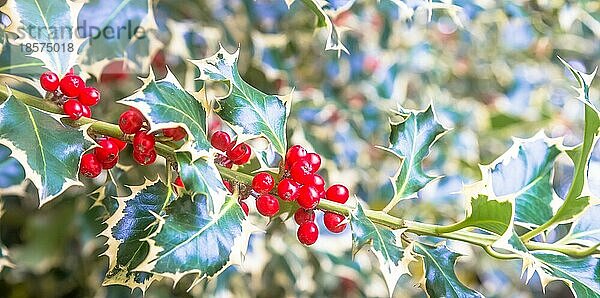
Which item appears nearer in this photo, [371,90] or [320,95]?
[320,95]

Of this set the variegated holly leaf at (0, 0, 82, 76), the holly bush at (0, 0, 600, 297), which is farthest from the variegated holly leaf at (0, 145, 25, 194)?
the variegated holly leaf at (0, 0, 82, 76)

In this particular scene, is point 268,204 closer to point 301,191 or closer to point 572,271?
point 301,191

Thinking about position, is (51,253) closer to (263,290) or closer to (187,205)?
(263,290)

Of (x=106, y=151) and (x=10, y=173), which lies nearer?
(x=106, y=151)

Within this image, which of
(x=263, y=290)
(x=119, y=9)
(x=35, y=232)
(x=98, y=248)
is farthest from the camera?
(x=263, y=290)

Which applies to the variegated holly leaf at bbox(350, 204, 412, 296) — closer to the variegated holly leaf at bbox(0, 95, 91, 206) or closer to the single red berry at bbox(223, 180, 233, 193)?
the single red berry at bbox(223, 180, 233, 193)

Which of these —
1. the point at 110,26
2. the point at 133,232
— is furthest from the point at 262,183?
the point at 110,26

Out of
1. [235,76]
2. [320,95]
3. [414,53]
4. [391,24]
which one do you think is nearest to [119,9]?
[235,76]
